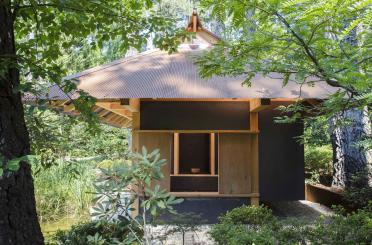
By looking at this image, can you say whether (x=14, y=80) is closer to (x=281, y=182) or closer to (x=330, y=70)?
(x=330, y=70)

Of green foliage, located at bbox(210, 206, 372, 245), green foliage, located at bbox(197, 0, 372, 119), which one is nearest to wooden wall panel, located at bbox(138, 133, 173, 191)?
green foliage, located at bbox(210, 206, 372, 245)

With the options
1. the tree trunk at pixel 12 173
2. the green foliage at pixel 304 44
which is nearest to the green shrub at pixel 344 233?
the green foliage at pixel 304 44

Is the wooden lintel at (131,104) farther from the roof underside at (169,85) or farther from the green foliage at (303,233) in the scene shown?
the green foliage at (303,233)

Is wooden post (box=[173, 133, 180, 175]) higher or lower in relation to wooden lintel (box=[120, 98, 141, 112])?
lower

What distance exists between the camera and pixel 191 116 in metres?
6.21

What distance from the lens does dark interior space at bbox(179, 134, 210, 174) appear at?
10070 mm

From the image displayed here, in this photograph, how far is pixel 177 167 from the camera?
375 inches

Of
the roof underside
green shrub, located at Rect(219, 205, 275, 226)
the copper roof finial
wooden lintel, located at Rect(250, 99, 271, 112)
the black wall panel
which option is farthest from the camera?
the black wall panel

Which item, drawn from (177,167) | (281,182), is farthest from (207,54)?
(177,167)

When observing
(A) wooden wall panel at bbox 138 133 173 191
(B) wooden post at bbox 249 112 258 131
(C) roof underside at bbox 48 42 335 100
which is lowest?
(A) wooden wall panel at bbox 138 133 173 191

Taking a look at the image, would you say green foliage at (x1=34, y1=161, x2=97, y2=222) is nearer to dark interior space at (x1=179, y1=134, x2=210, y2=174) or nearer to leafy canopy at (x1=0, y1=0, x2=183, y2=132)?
dark interior space at (x1=179, y1=134, x2=210, y2=174)

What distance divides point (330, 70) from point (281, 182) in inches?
183

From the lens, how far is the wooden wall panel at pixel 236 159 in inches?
248

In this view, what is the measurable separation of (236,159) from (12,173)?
4.59 m
